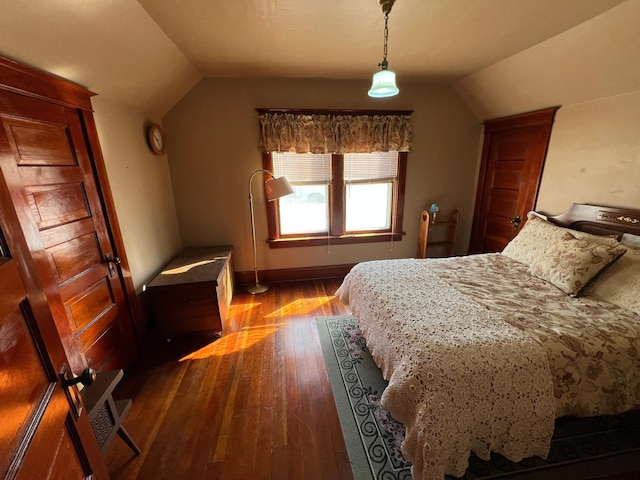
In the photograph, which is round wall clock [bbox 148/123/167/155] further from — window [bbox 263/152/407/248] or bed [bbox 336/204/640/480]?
bed [bbox 336/204/640/480]

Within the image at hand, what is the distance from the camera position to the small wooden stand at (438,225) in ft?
11.7

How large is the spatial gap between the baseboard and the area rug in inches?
73.5

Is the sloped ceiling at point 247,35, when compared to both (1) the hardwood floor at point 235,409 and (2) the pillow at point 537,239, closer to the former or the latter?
(2) the pillow at point 537,239

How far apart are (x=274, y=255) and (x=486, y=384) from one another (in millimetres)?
2767

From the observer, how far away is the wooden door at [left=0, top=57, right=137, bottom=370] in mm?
1326

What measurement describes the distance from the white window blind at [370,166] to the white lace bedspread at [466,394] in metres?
2.38

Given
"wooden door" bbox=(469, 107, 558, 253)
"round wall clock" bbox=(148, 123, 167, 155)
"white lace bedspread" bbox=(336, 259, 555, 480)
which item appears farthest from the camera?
"wooden door" bbox=(469, 107, 558, 253)

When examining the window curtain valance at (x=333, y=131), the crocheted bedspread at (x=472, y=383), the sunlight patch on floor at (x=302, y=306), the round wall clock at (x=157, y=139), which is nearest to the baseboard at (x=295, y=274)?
the sunlight patch on floor at (x=302, y=306)

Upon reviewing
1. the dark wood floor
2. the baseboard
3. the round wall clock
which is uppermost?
the round wall clock

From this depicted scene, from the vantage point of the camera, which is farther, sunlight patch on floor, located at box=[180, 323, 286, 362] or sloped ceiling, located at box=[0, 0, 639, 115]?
sunlight patch on floor, located at box=[180, 323, 286, 362]

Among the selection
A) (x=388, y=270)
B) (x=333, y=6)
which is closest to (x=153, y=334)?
(x=388, y=270)

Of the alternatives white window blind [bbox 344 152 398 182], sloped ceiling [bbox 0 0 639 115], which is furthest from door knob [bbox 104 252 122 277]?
white window blind [bbox 344 152 398 182]

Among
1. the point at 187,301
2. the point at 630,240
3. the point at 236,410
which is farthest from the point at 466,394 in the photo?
the point at 187,301

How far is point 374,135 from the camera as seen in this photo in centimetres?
327
